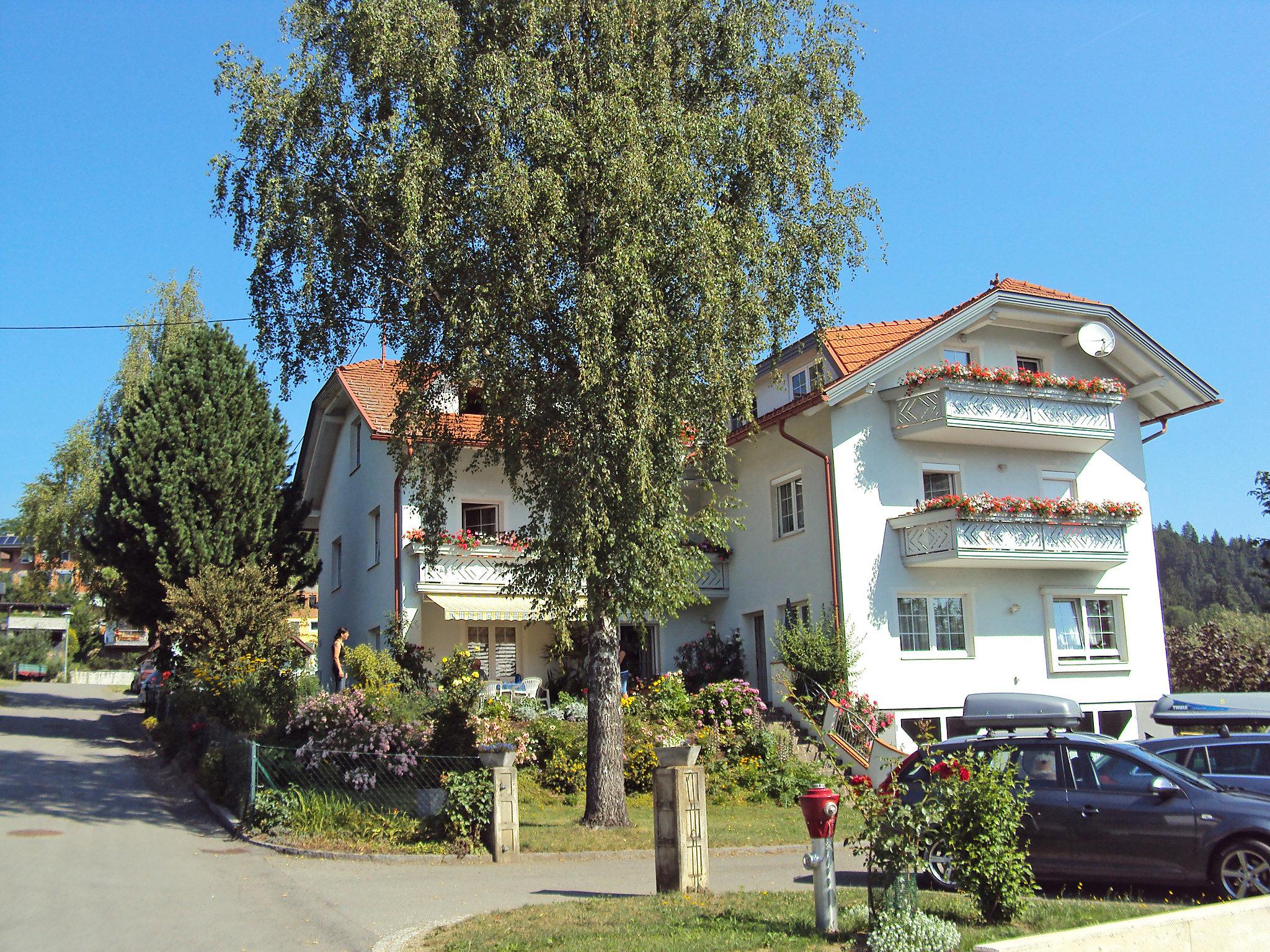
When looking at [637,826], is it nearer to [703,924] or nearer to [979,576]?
[703,924]

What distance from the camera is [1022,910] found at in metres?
8.07

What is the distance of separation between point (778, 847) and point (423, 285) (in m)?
9.11

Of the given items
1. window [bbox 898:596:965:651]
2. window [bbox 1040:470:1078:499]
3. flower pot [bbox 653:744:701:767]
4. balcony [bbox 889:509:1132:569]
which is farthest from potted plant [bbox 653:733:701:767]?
window [bbox 1040:470:1078:499]

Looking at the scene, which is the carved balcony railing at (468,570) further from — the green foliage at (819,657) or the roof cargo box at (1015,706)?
the roof cargo box at (1015,706)

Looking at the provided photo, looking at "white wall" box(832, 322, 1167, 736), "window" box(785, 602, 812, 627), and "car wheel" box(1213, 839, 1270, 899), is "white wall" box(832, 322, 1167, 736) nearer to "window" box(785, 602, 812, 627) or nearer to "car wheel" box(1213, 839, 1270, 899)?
"window" box(785, 602, 812, 627)

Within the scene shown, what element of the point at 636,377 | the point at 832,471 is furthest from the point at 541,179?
the point at 832,471

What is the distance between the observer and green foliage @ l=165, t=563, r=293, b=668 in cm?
2300

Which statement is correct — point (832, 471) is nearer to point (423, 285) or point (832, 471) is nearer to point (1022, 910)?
point (423, 285)

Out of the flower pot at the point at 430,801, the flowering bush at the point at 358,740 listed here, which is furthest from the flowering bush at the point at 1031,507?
the flower pot at the point at 430,801

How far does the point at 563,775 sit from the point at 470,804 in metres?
5.31

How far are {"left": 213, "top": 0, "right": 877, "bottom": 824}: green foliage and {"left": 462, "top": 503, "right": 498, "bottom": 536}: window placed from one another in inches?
375

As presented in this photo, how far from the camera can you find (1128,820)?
9883 millimetres

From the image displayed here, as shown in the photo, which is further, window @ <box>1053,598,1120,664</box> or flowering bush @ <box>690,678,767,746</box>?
window @ <box>1053,598,1120,664</box>

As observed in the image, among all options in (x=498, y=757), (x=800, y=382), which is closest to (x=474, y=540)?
(x=800, y=382)
